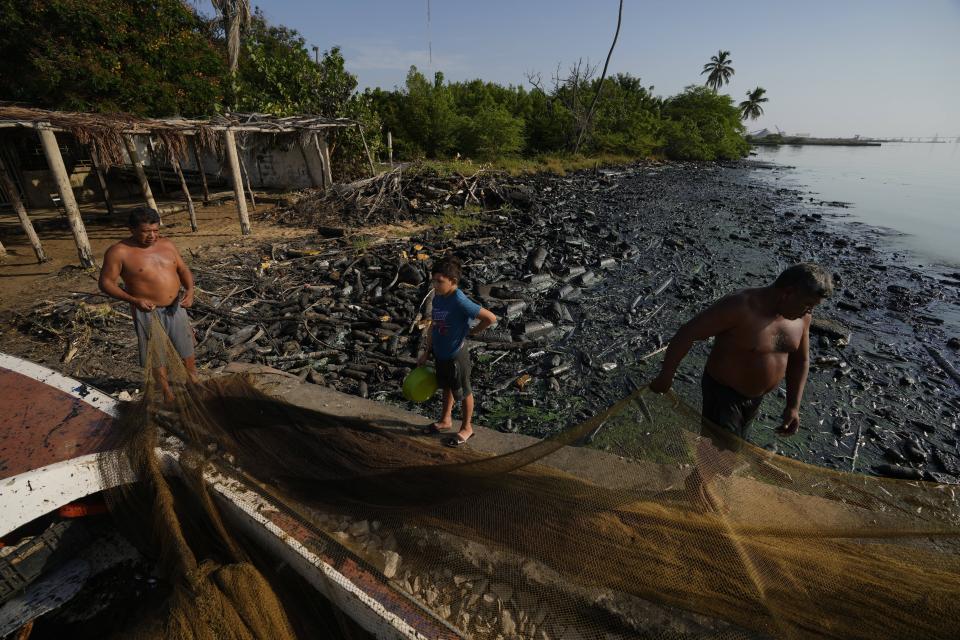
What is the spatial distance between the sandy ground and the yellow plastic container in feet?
23.4

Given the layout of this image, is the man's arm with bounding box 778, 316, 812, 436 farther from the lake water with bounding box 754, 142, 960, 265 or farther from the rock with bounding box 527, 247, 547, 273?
the lake water with bounding box 754, 142, 960, 265

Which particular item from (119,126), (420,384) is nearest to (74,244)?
(119,126)

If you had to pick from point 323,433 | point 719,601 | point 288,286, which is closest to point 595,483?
point 719,601

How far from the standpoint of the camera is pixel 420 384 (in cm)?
395

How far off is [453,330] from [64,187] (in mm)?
8995

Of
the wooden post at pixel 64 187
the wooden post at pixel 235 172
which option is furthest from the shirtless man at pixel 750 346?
the wooden post at pixel 235 172

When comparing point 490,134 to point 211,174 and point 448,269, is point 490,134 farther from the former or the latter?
point 448,269

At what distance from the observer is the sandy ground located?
303 inches

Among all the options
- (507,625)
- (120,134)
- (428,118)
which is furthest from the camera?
(428,118)

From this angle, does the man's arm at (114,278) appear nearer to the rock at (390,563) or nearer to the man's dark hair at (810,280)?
the rock at (390,563)

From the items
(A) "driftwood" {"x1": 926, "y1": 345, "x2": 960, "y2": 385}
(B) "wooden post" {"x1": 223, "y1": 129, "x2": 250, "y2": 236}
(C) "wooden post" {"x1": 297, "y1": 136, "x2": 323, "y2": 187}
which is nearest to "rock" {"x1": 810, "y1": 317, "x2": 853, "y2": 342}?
(A) "driftwood" {"x1": 926, "y1": 345, "x2": 960, "y2": 385}

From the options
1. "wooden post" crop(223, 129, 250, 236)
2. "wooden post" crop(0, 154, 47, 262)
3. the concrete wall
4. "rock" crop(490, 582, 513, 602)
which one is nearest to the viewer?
"rock" crop(490, 582, 513, 602)

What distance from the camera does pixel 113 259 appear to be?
386cm

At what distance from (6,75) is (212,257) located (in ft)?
28.0
